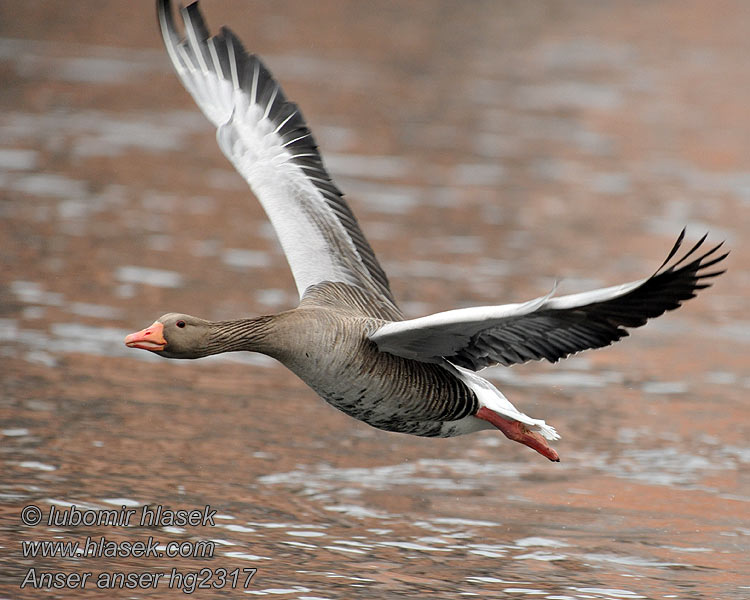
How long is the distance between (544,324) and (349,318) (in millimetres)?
1207

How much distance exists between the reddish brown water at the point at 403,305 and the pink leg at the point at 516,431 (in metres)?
0.59

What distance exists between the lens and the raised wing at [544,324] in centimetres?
549

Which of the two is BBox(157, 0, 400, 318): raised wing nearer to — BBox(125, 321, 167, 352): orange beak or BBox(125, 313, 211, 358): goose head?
BBox(125, 313, 211, 358): goose head

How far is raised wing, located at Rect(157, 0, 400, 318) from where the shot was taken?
7.67 metres

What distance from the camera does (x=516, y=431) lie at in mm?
6879

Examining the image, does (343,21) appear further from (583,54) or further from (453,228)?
(453,228)

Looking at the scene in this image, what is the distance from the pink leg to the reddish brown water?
0.59 metres

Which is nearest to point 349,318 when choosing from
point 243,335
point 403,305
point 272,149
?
point 243,335

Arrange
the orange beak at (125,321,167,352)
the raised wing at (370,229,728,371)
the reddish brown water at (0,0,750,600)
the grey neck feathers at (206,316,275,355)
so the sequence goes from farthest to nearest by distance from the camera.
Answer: the reddish brown water at (0,0,750,600) < the grey neck feathers at (206,316,275,355) < the orange beak at (125,321,167,352) < the raised wing at (370,229,728,371)

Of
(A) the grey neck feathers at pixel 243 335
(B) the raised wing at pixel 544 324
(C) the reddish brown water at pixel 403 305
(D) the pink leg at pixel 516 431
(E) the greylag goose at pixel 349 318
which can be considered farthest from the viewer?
(C) the reddish brown water at pixel 403 305

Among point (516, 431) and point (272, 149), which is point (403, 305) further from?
point (516, 431)

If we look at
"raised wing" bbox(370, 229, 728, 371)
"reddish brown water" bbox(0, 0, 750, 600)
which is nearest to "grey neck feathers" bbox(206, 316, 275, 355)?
"raised wing" bbox(370, 229, 728, 371)

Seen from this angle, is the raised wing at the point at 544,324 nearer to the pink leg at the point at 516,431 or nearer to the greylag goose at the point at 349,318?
the greylag goose at the point at 349,318

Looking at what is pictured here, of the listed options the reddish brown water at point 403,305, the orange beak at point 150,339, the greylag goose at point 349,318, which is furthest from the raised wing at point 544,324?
the reddish brown water at point 403,305
